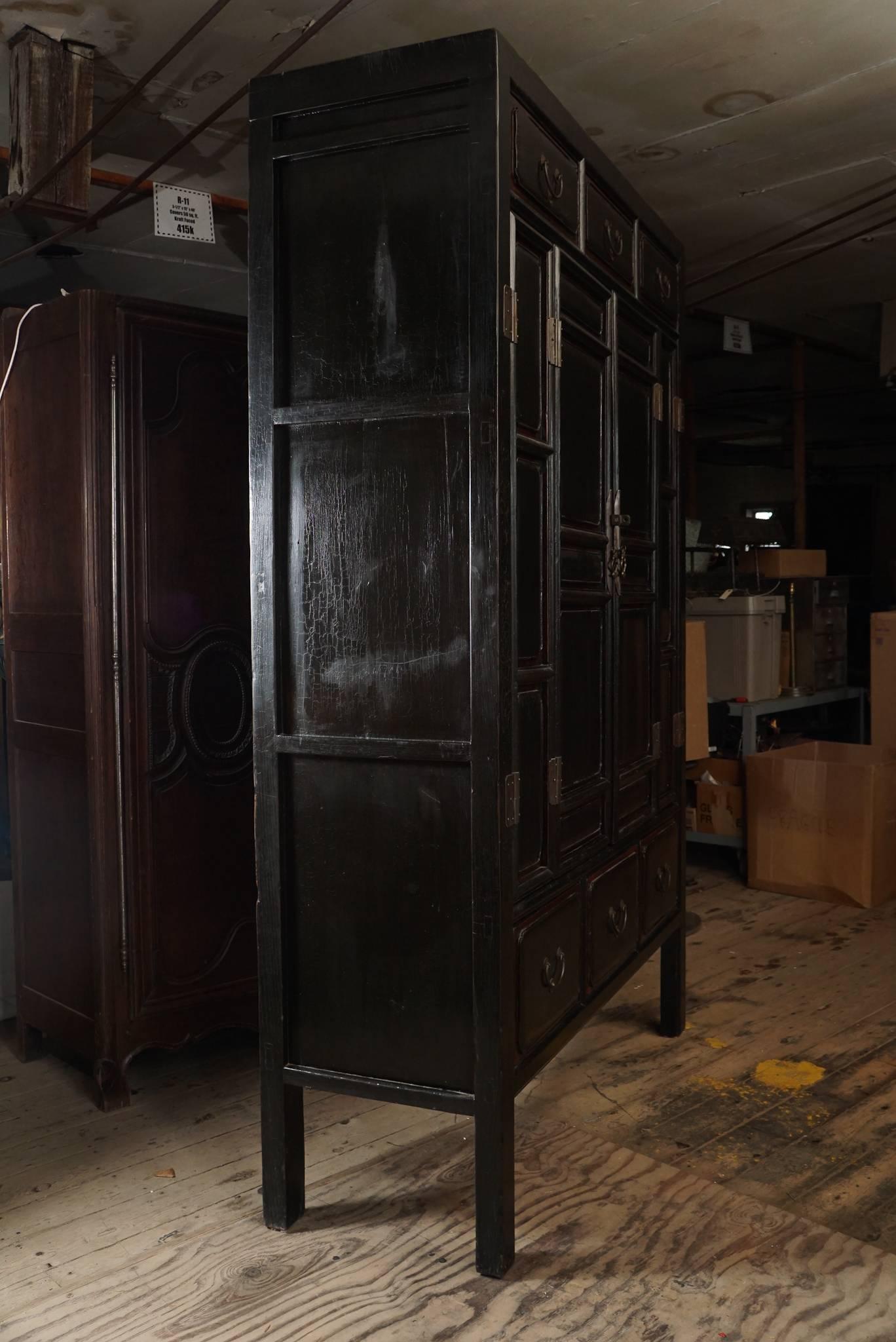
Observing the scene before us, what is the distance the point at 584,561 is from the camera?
2.48m

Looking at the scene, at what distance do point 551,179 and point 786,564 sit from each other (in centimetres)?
369

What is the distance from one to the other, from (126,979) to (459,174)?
6.52 ft

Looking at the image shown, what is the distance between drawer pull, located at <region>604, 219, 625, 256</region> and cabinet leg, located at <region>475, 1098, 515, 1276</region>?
185cm

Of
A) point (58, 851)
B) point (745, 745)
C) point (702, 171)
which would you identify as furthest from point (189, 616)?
point (745, 745)

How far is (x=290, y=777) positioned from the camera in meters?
2.22

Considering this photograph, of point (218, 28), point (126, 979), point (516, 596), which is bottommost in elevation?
point (126, 979)

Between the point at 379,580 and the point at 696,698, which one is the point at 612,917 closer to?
the point at 379,580

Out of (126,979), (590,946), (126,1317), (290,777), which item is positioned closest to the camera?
(126,1317)

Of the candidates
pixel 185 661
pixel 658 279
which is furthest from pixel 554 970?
pixel 658 279

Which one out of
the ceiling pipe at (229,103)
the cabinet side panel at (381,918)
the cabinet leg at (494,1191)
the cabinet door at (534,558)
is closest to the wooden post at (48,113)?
the ceiling pipe at (229,103)

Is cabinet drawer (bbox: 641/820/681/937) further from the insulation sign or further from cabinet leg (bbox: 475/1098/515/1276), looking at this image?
the insulation sign

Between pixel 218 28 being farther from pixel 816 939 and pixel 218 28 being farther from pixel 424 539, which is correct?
pixel 816 939

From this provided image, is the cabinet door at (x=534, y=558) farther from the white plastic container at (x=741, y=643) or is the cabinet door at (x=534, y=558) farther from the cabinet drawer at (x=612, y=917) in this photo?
the white plastic container at (x=741, y=643)

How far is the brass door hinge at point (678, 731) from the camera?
125 inches
